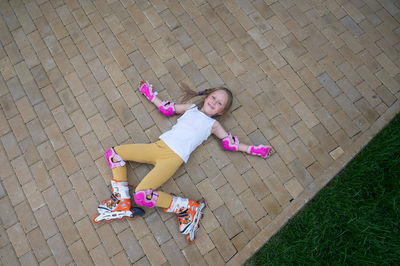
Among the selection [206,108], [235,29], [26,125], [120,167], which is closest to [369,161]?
[206,108]

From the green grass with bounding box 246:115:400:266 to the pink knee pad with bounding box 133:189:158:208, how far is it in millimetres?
1148

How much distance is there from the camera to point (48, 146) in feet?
10.9

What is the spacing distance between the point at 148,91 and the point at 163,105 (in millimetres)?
257

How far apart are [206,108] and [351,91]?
5.98 feet

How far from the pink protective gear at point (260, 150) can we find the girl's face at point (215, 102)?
54 cm

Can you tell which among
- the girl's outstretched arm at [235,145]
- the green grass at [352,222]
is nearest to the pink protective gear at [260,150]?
the girl's outstretched arm at [235,145]

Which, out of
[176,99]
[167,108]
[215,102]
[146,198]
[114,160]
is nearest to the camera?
[146,198]

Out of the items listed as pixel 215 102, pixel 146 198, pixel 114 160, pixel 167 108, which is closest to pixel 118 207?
pixel 146 198

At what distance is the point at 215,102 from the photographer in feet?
10.4

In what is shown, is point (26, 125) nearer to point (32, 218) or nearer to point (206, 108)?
point (32, 218)

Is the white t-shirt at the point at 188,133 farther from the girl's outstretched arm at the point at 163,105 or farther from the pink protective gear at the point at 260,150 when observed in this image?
the pink protective gear at the point at 260,150

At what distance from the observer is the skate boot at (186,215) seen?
2982 millimetres

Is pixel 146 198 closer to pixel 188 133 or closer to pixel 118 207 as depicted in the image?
pixel 118 207

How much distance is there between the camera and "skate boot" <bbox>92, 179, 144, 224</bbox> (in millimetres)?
2992
